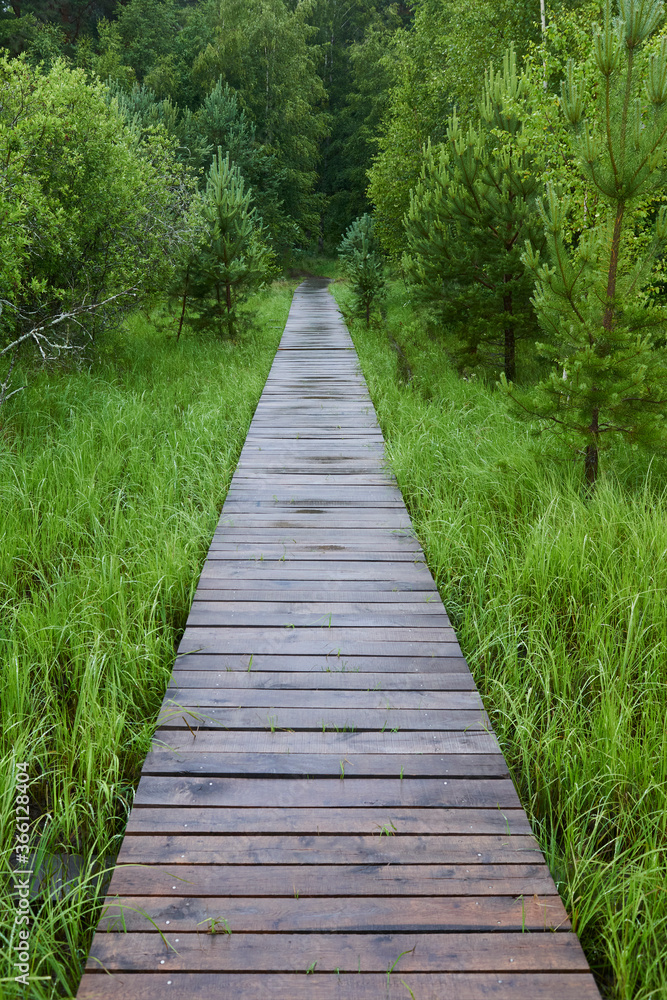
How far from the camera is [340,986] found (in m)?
1.42

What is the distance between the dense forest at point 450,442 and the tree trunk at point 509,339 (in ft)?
0.18

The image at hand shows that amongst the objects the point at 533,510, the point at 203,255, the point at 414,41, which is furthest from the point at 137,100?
the point at 533,510

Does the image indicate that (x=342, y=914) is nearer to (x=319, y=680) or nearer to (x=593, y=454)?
(x=319, y=680)

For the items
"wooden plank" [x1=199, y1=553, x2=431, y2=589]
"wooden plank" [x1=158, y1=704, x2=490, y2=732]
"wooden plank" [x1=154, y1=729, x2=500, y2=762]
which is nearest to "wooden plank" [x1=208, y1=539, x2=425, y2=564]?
"wooden plank" [x1=199, y1=553, x2=431, y2=589]

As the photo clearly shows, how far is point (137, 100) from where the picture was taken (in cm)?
1880

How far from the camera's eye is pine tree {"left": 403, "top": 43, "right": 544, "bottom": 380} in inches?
237

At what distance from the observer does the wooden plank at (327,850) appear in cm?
172

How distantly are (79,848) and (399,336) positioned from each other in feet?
33.6

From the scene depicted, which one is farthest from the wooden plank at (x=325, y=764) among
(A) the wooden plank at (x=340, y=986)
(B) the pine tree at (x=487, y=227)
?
(B) the pine tree at (x=487, y=227)

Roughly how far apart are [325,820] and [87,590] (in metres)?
1.65

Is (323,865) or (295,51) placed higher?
(295,51)

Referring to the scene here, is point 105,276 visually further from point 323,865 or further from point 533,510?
point 323,865

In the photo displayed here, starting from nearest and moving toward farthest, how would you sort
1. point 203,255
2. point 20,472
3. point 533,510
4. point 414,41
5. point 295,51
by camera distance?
point 533,510 < point 20,472 < point 203,255 < point 414,41 < point 295,51

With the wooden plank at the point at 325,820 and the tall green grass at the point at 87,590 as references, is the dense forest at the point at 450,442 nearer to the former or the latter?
the tall green grass at the point at 87,590
